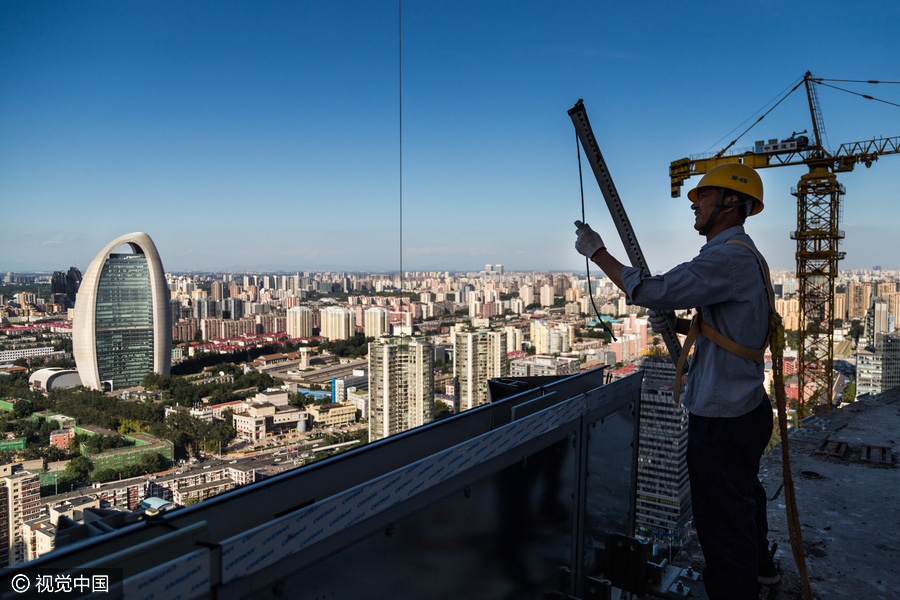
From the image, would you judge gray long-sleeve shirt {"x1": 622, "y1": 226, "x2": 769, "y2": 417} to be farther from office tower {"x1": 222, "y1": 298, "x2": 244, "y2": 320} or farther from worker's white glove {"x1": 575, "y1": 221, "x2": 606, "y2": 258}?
office tower {"x1": 222, "y1": 298, "x2": 244, "y2": 320}

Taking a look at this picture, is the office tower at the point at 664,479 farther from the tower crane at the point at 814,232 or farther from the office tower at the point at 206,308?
the office tower at the point at 206,308

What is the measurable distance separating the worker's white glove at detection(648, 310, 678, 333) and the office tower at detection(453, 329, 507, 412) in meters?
15.3

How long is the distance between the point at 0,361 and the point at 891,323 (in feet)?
103

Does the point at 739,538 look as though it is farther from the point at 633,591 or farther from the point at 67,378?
the point at 67,378

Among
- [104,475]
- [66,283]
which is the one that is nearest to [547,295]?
[66,283]

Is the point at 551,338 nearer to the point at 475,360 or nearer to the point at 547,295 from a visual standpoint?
the point at 475,360

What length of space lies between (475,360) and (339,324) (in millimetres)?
15442

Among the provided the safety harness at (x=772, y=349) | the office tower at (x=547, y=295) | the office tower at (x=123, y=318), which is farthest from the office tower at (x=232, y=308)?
the safety harness at (x=772, y=349)

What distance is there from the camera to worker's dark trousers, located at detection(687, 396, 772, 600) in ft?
2.65

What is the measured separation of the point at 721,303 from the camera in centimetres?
83

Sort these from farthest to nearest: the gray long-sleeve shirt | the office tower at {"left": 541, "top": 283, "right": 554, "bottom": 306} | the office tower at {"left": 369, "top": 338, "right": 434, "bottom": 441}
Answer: the office tower at {"left": 541, "top": 283, "right": 554, "bottom": 306} → the office tower at {"left": 369, "top": 338, "right": 434, "bottom": 441} → the gray long-sleeve shirt

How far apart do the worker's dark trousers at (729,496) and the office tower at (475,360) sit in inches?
610

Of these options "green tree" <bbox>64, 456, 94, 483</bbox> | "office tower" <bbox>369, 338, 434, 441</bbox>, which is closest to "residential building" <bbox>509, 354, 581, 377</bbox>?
"office tower" <bbox>369, 338, 434, 441</bbox>


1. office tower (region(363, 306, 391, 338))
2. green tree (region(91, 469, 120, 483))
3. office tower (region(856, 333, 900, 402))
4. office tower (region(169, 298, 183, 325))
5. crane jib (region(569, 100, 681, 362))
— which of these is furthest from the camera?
office tower (region(169, 298, 183, 325))
